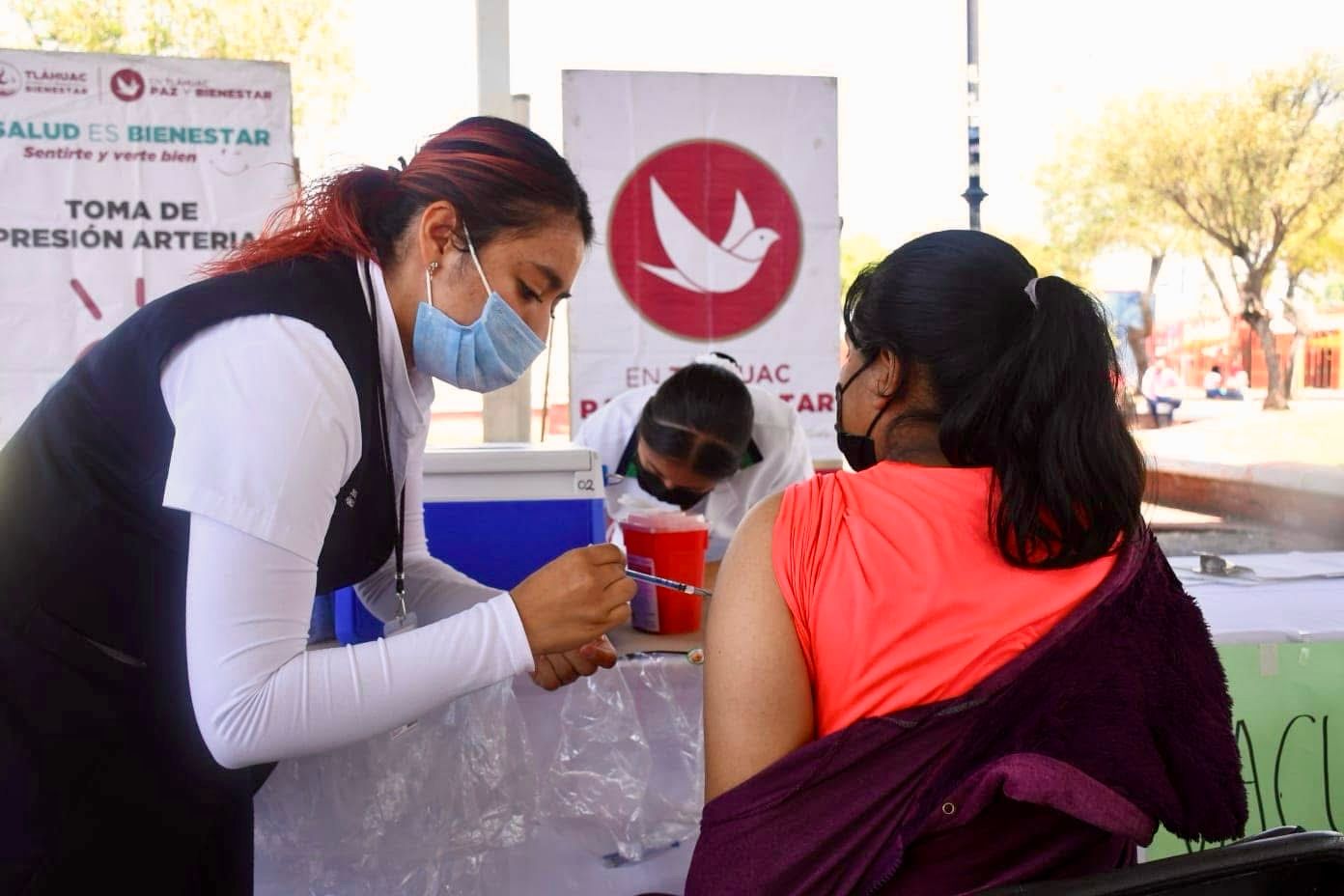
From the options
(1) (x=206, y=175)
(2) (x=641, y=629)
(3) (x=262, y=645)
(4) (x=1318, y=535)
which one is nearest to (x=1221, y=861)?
(3) (x=262, y=645)

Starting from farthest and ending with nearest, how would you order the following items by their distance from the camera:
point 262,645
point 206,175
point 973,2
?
1. point 973,2
2. point 206,175
3. point 262,645

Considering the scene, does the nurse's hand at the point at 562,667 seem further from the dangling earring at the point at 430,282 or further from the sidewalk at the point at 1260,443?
the sidewalk at the point at 1260,443

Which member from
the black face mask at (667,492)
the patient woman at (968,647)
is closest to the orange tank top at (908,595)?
the patient woman at (968,647)

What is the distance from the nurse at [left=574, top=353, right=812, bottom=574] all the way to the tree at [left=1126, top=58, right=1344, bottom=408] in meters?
2.84

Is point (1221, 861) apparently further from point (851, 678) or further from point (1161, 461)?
point (1161, 461)

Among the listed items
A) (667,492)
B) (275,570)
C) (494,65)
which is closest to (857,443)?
(275,570)

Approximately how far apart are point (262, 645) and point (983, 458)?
64 cm

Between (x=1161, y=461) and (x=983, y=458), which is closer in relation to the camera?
(x=983, y=458)

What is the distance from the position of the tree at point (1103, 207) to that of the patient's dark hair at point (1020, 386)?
3.85 metres

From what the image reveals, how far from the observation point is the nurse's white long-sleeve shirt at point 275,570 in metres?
0.88

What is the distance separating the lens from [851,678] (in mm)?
937

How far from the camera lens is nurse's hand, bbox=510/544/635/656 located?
101 centimetres

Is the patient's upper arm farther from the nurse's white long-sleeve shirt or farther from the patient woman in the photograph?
the nurse's white long-sleeve shirt

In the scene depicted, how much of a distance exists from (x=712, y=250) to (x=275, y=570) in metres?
2.38
